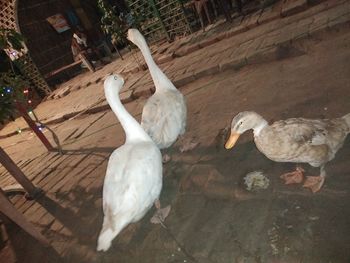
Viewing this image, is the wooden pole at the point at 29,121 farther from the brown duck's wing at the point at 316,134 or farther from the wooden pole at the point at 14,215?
the brown duck's wing at the point at 316,134

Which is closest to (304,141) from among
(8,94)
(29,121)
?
(8,94)

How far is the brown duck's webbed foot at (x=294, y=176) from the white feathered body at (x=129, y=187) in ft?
4.04

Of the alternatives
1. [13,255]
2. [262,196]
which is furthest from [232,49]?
[13,255]

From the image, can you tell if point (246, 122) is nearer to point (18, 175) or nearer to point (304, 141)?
point (304, 141)

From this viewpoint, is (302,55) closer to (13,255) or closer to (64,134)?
(13,255)

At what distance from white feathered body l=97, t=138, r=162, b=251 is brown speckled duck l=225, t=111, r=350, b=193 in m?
0.97

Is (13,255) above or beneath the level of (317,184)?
beneath

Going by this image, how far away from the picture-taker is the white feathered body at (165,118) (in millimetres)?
3541

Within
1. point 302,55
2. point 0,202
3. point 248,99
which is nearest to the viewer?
point 0,202

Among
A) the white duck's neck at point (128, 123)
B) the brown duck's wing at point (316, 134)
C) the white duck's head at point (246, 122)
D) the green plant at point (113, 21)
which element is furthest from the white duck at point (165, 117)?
the green plant at point (113, 21)

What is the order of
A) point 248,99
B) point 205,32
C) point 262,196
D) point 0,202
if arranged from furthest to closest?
point 205,32
point 248,99
point 0,202
point 262,196

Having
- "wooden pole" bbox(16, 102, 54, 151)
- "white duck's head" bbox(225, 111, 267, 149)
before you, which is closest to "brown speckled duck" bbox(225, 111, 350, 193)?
"white duck's head" bbox(225, 111, 267, 149)

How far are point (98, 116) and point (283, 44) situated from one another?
4.84 m

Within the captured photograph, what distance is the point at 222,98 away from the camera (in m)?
4.96
